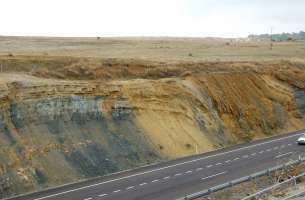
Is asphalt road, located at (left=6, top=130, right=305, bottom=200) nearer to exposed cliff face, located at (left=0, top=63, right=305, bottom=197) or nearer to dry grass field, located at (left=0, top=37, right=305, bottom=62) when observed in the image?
exposed cliff face, located at (left=0, top=63, right=305, bottom=197)

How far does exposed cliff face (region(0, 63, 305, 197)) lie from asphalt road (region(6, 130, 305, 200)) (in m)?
1.53

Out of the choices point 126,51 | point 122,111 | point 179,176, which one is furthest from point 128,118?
point 126,51

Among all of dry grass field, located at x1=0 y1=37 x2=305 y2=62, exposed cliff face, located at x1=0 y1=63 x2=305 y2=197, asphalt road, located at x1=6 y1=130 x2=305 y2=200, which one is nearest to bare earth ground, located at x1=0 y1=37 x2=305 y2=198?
exposed cliff face, located at x1=0 y1=63 x2=305 y2=197

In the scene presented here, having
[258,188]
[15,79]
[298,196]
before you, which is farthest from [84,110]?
[298,196]

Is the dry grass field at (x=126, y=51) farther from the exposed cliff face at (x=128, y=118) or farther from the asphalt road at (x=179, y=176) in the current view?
the asphalt road at (x=179, y=176)

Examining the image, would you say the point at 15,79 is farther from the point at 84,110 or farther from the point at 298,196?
the point at 298,196

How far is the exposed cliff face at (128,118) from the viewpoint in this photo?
3222 centimetres

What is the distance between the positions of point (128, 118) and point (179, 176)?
889 cm

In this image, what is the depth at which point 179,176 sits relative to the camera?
32.2m

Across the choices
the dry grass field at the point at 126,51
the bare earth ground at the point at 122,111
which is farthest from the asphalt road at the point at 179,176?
the dry grass field at the point at 126,51

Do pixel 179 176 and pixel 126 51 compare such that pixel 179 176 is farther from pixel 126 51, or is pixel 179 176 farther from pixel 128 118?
pixel 126 51

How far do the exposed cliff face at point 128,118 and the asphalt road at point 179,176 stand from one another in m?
1.53

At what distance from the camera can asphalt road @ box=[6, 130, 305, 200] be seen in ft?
93.0

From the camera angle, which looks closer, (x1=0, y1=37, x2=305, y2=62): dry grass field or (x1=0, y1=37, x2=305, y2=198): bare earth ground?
(x1=0, y1=37, x2=305, y2=198): bare earth ground
